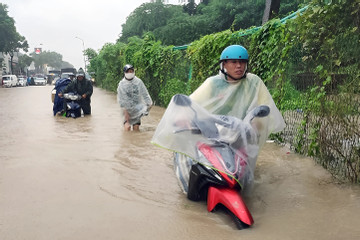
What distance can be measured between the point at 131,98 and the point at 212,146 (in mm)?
5204

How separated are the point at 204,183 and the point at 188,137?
47 centimetres

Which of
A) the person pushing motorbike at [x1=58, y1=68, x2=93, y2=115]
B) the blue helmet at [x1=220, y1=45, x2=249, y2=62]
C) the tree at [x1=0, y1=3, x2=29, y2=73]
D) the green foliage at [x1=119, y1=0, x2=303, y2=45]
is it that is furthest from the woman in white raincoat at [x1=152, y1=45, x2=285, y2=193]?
the tree at [x1=0, y1=3, x2=29, y2=73]

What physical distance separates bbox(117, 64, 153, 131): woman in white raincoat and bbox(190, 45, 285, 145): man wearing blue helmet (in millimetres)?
4518

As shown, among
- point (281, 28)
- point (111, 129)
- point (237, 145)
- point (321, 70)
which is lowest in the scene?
point (111, 129)

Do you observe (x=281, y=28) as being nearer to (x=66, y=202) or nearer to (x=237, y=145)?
(x=237, y=145)

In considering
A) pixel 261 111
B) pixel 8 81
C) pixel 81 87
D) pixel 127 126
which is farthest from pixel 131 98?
pixel 8 81

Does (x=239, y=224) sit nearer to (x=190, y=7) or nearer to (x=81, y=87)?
(x=81, y=87)

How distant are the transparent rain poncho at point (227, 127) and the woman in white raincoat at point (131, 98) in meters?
4.57

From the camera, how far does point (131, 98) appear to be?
8500 mm

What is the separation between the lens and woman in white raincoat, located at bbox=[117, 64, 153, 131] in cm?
842

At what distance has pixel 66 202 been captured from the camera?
3.74 metres

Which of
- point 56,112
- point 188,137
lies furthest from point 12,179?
point 56,112

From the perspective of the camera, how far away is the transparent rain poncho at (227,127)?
11.5 feet

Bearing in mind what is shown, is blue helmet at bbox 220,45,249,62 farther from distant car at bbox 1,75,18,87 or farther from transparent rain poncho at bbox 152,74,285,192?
distant car at bbox 1,75,18,87
